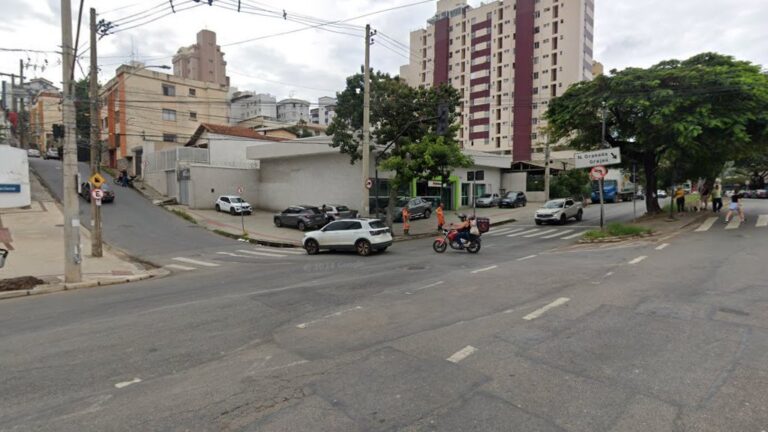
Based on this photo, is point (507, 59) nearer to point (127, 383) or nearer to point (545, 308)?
point (545, 308)

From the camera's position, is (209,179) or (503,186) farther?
(503,186)

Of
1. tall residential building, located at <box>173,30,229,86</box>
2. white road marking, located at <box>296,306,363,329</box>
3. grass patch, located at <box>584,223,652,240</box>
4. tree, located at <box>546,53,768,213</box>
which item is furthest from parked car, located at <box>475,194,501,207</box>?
tall residential building, located at <box>173,30,229,86</box>

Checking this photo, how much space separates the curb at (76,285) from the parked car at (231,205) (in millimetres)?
19441

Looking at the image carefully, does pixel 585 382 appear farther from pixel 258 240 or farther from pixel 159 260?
pixel 258 240

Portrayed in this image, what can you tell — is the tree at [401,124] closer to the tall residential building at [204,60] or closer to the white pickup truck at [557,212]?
the white pickup truck at [557,212]

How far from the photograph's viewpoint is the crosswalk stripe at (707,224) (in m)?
19.3

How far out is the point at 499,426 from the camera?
3766 mm

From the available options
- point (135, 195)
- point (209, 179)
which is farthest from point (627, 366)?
point (135, 195)

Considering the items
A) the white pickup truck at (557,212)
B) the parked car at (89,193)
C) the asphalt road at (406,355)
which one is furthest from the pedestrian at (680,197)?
the parked car at (89,193)

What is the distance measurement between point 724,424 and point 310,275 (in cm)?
1026

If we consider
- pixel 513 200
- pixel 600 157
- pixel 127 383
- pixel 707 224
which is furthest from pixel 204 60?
pixel 127 383

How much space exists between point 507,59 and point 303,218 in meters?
68.8

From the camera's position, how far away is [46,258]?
16938 millimetres

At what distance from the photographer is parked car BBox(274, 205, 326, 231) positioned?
2745 centimetres
